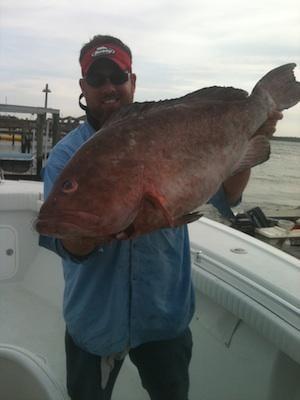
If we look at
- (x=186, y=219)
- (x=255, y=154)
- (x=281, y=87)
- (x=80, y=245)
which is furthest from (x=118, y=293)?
(x=281, y=87)

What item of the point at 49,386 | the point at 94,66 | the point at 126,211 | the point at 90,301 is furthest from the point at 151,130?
the point at 49,386

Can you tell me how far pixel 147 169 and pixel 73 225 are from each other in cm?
31

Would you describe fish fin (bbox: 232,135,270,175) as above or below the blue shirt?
above

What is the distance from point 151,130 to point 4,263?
3.57 meters

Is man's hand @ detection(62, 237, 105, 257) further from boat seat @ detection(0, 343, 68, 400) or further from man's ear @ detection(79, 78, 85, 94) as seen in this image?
boat seat @ detection(0, 343, 68, 400)

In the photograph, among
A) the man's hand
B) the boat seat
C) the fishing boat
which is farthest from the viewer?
the boat seat

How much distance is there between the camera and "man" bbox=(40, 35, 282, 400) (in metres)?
2.14

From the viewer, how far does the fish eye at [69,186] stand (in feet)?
4.89

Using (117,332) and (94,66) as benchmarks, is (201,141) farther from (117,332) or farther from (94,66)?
(117,332)

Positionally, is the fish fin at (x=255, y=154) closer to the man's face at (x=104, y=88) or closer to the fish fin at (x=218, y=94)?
the fish fin at (x=218, y=94)

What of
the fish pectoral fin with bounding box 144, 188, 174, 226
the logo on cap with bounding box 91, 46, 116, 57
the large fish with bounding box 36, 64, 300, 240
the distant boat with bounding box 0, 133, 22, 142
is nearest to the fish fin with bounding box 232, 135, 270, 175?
the large fish with bounding box 36, 64, 300, 240

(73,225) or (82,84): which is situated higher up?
(82,84)

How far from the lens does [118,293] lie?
215cm

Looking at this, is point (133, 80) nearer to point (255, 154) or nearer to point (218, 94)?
point (218, 94)
